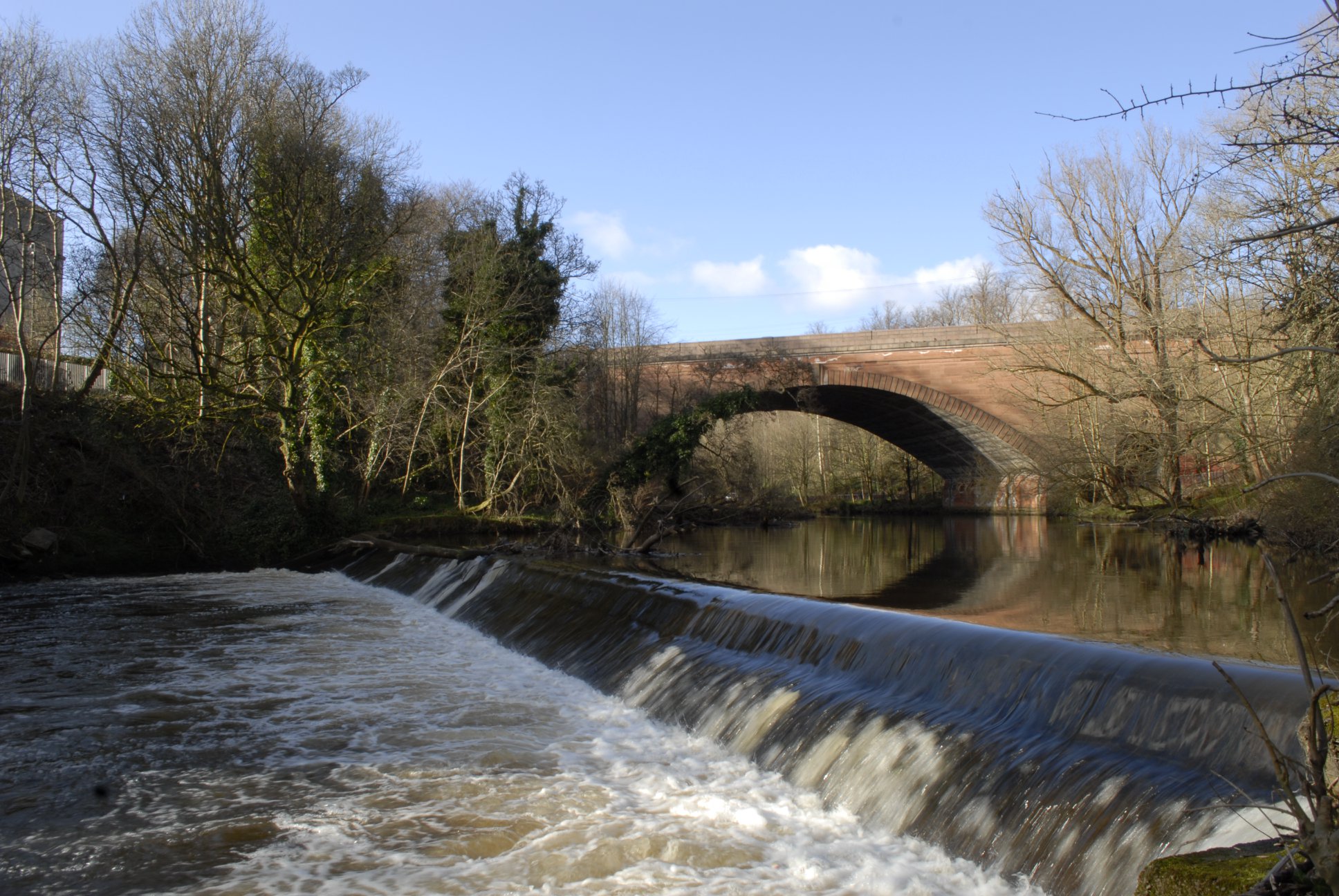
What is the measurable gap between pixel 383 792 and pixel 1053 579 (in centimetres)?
1156

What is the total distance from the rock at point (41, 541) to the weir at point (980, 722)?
1151cm

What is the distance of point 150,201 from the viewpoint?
16281 millimetres

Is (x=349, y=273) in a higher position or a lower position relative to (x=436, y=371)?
higher

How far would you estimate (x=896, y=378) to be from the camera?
31.6 metres

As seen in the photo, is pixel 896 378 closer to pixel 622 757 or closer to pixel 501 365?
pixel 501 365

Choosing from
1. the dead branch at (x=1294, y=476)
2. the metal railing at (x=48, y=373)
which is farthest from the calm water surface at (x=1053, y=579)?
the metal railing at (x=48, y=373)

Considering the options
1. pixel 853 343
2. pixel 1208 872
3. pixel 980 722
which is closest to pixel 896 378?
pixel 853 343

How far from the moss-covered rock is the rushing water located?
135 cm

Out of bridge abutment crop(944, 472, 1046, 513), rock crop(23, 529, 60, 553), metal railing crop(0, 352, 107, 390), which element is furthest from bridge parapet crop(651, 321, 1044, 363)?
rock crop(23, 529, 60, 553)

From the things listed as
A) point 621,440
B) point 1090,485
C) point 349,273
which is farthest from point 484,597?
point 1090,485

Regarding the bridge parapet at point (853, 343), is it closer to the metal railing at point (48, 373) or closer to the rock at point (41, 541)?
the metal railing at point (48, 373)

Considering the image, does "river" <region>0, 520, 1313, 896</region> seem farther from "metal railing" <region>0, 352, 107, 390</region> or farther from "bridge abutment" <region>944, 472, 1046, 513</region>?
"bridge abutment" <region>944, 472, 1046, 513</region>

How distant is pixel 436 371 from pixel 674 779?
18.6 meters

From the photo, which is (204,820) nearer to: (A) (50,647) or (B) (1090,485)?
(A) (50,647)
